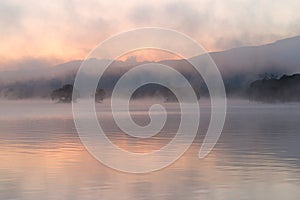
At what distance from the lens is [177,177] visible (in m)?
13.4

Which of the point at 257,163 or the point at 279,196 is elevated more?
the point at 257,163

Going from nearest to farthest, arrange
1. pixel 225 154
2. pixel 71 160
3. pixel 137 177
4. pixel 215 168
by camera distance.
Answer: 1. pixel 137 177
2. pixel 215 168
3. pixel 71 160
4. pixel 225 154

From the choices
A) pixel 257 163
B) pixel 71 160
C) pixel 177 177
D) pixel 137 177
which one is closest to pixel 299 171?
pixel 257 163

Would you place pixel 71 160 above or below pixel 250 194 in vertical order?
above

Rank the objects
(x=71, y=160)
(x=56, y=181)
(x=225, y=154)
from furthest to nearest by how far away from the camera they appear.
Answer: (x=225, y=154)
(x=71, y=160)
(x=56, y=181)

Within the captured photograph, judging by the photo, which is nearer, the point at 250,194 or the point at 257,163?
the point at 250,194

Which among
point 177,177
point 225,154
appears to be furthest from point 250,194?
point 225,154

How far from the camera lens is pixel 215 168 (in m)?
14.9

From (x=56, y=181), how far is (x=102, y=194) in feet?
6.54

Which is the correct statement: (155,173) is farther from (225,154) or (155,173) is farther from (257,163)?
(225,154)

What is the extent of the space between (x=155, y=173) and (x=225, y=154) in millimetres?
4683

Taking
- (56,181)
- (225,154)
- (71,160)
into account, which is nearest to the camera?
(56,181)

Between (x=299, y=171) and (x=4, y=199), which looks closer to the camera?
(x=4, y=199)

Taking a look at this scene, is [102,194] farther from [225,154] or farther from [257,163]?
[225,154]
